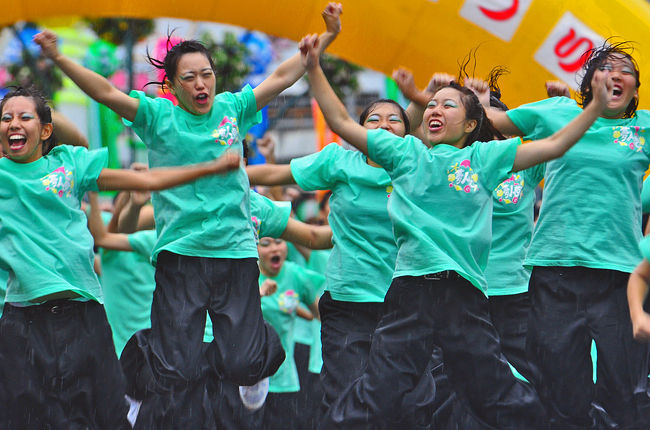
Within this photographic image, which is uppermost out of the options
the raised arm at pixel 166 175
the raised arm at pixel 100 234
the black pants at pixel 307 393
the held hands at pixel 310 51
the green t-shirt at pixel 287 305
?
the held hands at pixel 310 51

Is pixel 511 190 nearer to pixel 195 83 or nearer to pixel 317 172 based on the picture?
pixel 317 172

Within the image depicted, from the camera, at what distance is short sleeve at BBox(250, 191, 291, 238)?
5586mm

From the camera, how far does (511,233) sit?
5.36 metres

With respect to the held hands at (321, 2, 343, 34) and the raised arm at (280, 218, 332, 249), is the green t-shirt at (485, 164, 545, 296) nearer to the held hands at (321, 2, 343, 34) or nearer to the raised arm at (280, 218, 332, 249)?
the raised arm at (280, 218, 332, 249)

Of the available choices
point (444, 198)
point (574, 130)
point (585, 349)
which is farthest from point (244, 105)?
point (585, 349)

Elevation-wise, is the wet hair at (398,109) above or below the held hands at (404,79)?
below

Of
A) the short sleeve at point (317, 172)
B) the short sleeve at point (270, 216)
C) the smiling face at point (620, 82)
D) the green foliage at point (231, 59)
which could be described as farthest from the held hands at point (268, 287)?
the green foliage at point (231, 59)

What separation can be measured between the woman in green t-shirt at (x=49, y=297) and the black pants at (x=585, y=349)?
6.24 feet

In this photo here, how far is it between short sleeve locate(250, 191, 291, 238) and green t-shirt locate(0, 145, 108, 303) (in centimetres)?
112

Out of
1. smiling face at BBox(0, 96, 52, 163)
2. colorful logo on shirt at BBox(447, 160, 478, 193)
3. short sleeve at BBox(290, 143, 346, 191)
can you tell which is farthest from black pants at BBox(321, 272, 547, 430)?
smiling face at BBox(0, 96, 52, 163)

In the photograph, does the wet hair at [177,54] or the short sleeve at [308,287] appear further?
the short sleeve at [308,287]

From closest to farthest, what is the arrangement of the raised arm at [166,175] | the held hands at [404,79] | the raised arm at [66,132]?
the raised arm at [166,175] < the held hands at [404,79] < the raised arm at [66,132]

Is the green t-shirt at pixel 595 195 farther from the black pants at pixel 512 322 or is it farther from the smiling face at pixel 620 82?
the black pants at pixel 512 322

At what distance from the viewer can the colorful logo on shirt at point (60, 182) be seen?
15.0 ft
